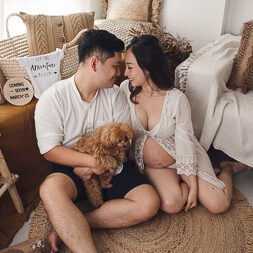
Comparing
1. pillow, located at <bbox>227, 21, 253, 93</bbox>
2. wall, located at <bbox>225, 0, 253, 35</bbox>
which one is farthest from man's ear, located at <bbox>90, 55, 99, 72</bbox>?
wall, located at <bbox>225, 0, 253, 35</bbox>

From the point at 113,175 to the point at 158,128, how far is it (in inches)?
13.5

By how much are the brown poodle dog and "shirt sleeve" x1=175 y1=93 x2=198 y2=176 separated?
0.30 m

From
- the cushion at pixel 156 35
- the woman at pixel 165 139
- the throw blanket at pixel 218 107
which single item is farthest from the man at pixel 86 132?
the cushion at pixel 156 35

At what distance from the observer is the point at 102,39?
1186mm

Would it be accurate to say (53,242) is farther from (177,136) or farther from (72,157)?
(177,136)

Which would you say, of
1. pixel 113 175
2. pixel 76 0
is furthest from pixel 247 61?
pixel 76 0

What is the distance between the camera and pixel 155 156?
4.58 ft

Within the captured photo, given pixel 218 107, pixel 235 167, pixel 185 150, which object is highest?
pixel 218 107

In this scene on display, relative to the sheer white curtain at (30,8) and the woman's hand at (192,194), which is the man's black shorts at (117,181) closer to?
the woman's hand at (192,194)

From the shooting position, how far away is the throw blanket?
149 centimetres

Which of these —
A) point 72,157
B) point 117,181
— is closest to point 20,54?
point 72,157

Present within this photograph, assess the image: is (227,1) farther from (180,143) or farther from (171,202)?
(171,202)

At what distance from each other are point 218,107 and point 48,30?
1233 millimetres

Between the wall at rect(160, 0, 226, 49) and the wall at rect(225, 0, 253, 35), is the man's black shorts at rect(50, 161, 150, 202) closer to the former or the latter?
the wall at rect(160, 0, 226, 49)
